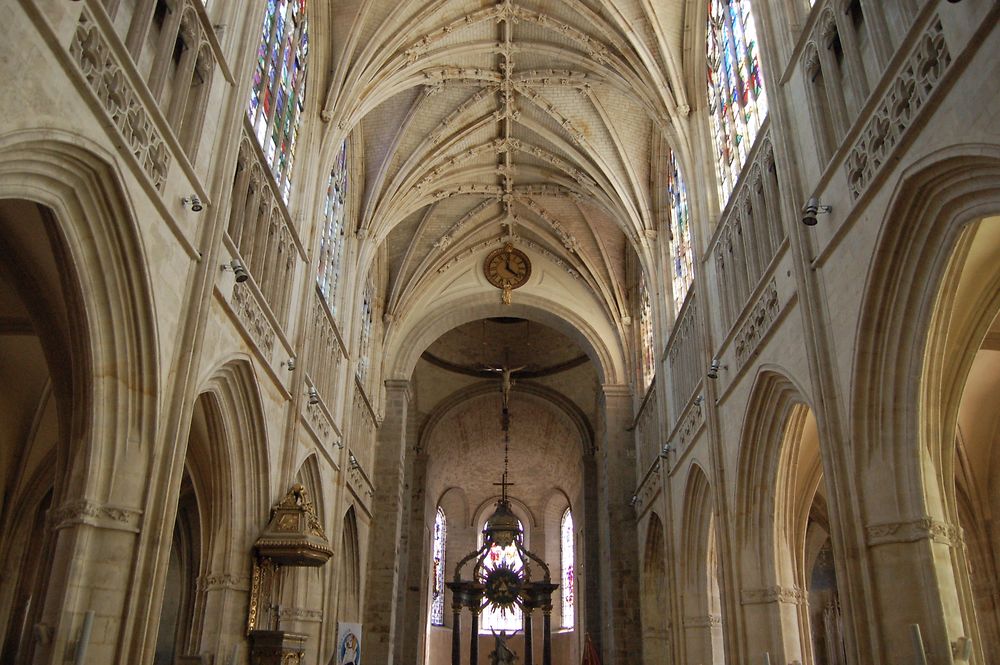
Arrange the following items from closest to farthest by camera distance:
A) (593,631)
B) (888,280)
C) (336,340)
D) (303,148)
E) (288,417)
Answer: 1. (888,280)
2. (288,417)
3. (303,148)
4. (336,340)
5. (593,631)

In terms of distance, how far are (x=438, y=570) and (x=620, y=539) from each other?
15.9m

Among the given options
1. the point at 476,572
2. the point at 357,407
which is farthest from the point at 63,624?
the point at 476,572

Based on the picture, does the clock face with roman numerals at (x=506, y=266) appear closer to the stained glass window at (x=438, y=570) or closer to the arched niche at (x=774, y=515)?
the arched niche at (x=774, y=515)

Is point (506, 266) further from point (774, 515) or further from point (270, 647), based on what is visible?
point (270, 647)

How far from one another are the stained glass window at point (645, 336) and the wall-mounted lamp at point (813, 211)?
12.3 meters

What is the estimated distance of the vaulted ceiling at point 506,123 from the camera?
16.4 meters

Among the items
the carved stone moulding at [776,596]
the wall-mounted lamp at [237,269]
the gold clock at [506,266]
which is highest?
the gold clock at [506,266]

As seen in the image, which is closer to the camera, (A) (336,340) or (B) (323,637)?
(B) (323,637)

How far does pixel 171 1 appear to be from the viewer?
29.8ft

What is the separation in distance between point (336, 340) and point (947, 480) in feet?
39.0

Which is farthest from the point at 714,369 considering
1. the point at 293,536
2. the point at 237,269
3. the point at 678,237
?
the point at 237,269

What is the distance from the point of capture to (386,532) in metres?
22.0

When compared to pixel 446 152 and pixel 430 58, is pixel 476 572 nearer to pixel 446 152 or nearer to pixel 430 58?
pixel 446 152

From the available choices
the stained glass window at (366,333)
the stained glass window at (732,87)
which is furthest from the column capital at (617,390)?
the stained glass window at (732,87)
